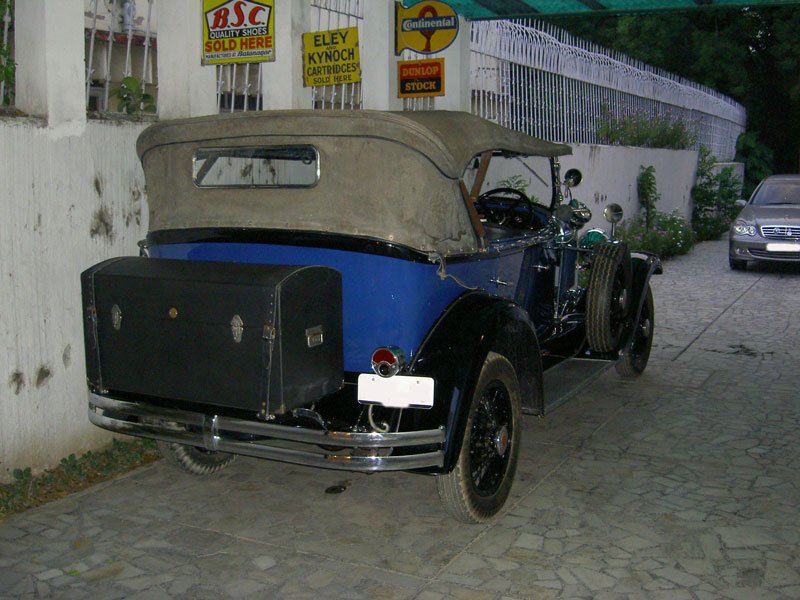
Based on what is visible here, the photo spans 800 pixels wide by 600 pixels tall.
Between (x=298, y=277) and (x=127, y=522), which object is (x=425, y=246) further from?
(x=127, y=522)

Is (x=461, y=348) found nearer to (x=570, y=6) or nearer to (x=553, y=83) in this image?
(x=570, y=6)

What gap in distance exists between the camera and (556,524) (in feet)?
14.2

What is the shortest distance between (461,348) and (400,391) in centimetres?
39

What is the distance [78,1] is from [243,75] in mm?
2187

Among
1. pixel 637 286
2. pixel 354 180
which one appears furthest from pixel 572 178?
pixel 354 180

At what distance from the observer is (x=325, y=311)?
3818 millimetres

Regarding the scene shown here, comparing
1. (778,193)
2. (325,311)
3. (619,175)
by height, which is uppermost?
(619,175)

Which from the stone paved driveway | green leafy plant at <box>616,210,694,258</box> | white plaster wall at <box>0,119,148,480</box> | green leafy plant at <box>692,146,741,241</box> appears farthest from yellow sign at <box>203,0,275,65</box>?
green leafy plant at <box>692,146,741,241</box>

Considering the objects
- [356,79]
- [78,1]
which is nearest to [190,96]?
[78,1]

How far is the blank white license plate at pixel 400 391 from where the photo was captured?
3.79m

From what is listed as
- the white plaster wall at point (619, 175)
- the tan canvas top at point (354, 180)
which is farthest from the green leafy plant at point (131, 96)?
the white plaster wall at point (619, 175)

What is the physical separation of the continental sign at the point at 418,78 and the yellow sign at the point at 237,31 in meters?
2.42

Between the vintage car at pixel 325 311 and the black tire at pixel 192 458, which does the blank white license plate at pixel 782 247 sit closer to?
the vintage car at pixel 325 311

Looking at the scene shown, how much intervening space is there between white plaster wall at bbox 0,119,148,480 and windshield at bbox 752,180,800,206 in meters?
10.9
